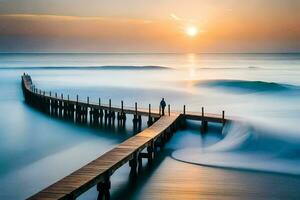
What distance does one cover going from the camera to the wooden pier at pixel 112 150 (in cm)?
1038

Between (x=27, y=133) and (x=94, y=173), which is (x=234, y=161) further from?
(x=27, y=133)

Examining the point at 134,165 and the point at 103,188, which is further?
the point at 134,165

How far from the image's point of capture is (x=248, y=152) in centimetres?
1794

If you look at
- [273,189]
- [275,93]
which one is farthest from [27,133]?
[275,93]

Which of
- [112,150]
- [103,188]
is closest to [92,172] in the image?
[103,188]

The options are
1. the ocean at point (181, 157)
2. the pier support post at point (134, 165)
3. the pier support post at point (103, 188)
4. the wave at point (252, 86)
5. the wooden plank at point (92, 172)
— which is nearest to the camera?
the wooden plank at point (92, 172)

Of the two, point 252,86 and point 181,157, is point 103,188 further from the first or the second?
point 252,86

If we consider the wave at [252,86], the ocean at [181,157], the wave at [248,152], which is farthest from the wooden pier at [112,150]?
the wave at [252,86]

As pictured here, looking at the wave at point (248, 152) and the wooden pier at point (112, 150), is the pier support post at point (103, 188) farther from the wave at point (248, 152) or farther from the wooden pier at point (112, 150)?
the wave at point (248, 152)

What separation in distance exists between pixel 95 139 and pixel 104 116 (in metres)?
5.35

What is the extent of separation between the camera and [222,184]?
13.5m

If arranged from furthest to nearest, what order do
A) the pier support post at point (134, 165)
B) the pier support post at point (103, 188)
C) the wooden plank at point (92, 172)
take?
the pier support post at point (134, 165) < the pier support post at point (103, 188) < the wooden plank at point (92, 172)

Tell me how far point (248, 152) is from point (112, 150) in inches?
258

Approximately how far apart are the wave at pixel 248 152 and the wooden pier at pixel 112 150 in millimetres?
1262
